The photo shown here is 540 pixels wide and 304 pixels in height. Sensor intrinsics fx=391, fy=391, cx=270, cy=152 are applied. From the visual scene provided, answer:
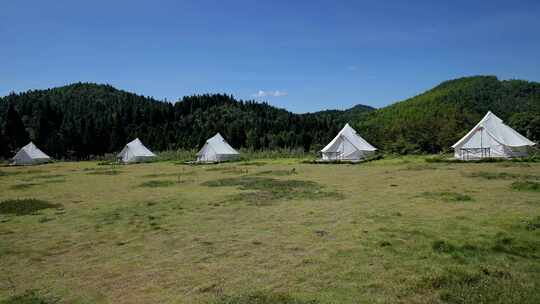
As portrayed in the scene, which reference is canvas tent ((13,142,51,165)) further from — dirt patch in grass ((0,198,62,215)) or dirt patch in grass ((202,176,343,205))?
dirt patch in grass ((0,198,62,215))

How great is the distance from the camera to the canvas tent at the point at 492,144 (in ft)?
97.7

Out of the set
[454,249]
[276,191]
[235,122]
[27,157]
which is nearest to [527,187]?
[454,249]

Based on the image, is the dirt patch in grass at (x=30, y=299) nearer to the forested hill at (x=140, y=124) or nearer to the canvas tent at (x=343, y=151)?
the canvas tent at (x=343, y=151)

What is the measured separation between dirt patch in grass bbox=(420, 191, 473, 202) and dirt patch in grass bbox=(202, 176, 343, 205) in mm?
2894

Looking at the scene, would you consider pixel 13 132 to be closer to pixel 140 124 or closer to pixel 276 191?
pixel 140 124

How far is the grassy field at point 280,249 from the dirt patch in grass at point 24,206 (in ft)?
0.20

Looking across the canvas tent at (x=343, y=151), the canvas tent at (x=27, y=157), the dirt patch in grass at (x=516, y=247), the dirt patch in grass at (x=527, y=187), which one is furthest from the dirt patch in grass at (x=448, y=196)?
the canvas tent at (x=27, y=157)

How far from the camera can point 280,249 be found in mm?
7293

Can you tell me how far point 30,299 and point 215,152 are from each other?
122 ft

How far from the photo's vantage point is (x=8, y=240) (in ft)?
28.2

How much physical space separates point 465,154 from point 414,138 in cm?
1321

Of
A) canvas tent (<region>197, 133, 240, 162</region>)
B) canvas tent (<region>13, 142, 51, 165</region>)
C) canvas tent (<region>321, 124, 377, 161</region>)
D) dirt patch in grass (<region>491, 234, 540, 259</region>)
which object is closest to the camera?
dirt patch in grass (<region>491, 234, 540, 259</region>)

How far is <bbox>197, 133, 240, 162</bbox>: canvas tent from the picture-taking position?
138ft

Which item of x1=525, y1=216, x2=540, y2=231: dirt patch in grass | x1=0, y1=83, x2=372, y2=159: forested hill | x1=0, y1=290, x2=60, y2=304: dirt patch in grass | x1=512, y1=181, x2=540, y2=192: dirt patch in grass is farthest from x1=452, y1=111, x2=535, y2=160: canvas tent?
x1=0, y1=290, x2=60, y2=304: dirt patch in grass
